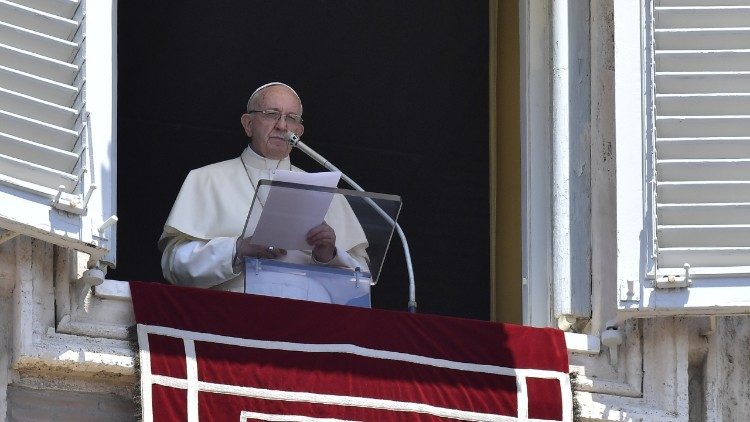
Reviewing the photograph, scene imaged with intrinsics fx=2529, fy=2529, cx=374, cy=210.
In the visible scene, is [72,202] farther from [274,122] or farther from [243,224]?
[274,122]

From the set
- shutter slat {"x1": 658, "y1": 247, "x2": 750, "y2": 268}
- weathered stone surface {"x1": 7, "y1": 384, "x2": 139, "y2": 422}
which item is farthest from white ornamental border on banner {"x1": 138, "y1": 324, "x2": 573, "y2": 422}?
shutter slat {"x1": 658, "y1": 247, "x2": 750, "y2": 268}

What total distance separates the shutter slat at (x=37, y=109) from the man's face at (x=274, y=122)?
4.92 ft

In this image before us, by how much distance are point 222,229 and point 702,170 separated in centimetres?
167

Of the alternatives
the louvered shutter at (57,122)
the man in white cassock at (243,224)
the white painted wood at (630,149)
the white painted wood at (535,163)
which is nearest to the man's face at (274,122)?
the man in white cassock at (243,224)

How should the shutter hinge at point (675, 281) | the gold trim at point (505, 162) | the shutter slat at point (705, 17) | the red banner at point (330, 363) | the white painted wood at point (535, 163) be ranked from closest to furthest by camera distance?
1. the red banner at point (330, 363)
2. the shutter hinge at point (675, 281)
3. the shutter slat at point (705, 17)
4. the white painted wood at point (535, 163)
5. the gold trim at point (505, 162)

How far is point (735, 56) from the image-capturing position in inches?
313

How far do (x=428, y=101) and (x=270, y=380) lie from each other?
11.3 ft

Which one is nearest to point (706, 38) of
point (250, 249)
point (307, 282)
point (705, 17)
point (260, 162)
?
point (705, 17)

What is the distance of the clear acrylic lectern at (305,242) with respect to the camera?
7.83 m

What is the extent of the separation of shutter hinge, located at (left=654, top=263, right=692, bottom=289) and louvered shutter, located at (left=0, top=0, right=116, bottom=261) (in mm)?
1670

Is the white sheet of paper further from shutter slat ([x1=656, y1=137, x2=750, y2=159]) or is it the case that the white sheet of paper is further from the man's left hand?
shutter slat ([x1=656, y1=137, x2=750, y2=159])

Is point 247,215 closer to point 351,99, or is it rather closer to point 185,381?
point 185,381

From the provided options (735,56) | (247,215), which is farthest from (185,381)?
(735,56)

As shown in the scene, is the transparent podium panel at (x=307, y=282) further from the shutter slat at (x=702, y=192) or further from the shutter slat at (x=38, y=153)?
the shutter slat at (x=702, y=192)
